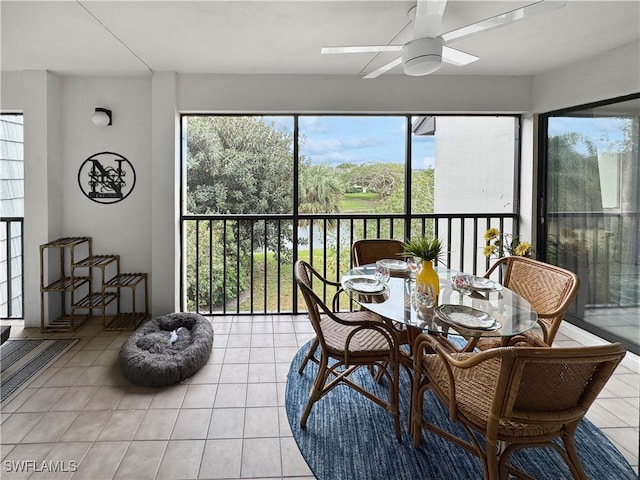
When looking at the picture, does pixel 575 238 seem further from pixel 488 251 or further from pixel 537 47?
pixel 537 47

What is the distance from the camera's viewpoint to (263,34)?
2.65 meters

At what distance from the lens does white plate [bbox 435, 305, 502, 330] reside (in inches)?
67.6

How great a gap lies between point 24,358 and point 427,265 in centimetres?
311

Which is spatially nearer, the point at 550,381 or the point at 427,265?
the point at 550,381

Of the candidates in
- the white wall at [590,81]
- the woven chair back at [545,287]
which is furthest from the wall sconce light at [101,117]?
the white wall at [590,81]

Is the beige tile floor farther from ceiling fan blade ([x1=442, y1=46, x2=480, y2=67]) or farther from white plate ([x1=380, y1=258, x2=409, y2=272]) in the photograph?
ceiling fan blade ([x1=442, y1=46, x2=480, y2=67])

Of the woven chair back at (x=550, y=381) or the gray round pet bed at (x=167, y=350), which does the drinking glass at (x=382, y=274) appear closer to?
the woven chair back at (x=550, y=381)

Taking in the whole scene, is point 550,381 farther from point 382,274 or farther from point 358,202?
point 358,202

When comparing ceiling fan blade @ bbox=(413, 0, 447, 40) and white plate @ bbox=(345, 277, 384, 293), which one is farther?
white plate @ bbox=(345, 277, 384, 293)

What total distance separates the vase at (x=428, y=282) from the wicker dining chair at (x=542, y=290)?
0.52m

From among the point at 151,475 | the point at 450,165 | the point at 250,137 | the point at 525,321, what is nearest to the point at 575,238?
the point at 450,165

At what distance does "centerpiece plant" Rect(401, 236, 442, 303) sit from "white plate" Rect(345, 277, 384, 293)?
0.25 meters

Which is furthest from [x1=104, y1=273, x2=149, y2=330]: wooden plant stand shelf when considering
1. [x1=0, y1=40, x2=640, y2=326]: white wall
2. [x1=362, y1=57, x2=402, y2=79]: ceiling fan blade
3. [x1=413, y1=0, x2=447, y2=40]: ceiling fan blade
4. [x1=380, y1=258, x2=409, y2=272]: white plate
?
[x1=413, y1=0, x2=447, y2=40]: ceiling fan blade

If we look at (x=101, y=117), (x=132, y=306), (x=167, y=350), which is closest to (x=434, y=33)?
(x=167, y=350)
